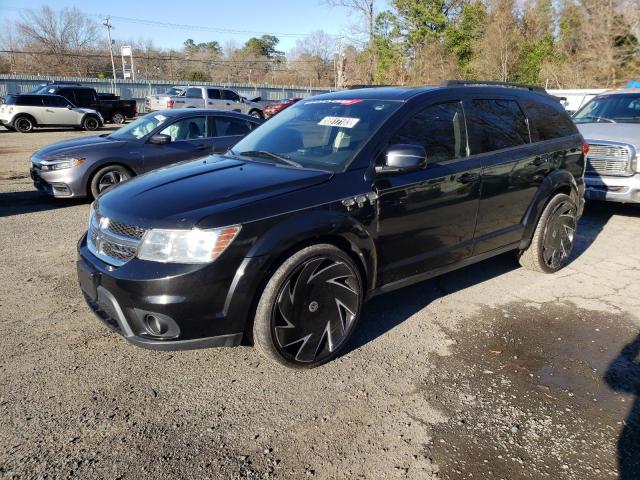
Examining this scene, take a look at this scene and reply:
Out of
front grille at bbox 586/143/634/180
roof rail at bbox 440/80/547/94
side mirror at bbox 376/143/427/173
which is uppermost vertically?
roof rail at bbox 440/80/547/94

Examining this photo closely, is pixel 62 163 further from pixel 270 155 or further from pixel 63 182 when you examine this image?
pixel 270 155

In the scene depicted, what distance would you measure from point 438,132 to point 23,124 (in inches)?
872

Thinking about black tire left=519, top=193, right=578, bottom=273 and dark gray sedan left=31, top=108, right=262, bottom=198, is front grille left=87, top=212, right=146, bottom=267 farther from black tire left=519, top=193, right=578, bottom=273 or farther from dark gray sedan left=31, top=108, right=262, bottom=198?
dark gray sedan left=31, top=108, right=262, bottom=198

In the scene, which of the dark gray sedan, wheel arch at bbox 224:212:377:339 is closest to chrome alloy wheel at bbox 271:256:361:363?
wheel arch at bbox 224:212:377:339

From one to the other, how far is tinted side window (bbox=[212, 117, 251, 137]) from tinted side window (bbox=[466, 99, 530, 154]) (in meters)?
4.97

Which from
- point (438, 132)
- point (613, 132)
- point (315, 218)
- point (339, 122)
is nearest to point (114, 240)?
point (315, 218)

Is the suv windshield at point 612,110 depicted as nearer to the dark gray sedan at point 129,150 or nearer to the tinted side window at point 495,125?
the tinted side window at point 495,125

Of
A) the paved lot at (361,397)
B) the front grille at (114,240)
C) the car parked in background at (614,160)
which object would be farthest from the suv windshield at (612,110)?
the front grille at (114,240)

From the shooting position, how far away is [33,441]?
2557mm

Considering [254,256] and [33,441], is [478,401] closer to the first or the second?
[254,256]

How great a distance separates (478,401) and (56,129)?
80.7 feet

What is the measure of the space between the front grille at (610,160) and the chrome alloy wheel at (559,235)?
94.3 inches

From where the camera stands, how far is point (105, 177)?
24.7ft

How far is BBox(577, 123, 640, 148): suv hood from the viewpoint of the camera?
708 cm
